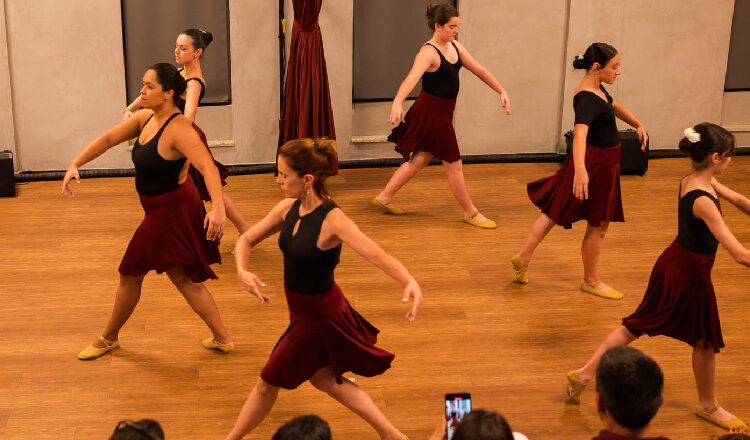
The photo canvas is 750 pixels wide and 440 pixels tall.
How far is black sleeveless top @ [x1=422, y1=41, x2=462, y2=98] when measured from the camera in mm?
6586

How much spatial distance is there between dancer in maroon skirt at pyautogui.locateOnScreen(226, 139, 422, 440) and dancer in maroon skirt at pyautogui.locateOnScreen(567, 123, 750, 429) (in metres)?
1.24

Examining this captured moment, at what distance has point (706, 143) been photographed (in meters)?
4.11

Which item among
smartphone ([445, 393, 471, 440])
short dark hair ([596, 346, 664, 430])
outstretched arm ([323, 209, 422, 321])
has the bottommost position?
smartphone ([445, 393, 471, 440])

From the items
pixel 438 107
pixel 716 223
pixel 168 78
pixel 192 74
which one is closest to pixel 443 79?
pixel 438 107

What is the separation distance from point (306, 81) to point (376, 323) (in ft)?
9.05

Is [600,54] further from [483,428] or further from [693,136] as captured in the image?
[483,428]

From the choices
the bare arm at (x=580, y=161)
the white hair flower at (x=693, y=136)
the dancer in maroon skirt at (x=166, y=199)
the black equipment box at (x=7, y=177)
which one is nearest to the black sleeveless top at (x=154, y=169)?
the dancer in maroon skirt at (x=166, y=199)

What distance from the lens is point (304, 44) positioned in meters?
7.45

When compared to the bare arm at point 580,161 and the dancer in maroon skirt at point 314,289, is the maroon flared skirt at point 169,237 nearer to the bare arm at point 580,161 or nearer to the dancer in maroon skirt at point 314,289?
the dancer in maroon skirt at point 314,289

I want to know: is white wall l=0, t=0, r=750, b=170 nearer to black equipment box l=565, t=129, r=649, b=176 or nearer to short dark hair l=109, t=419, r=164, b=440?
black equipment box l=565, t=129, r=649, b=176

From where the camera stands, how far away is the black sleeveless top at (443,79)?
21.6 ft

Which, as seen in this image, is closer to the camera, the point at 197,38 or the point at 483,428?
the point at 483,428

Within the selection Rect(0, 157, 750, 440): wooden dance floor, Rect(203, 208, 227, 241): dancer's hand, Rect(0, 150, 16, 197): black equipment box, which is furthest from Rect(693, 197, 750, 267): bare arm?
Rect(0, 150, 16, 197): black equipment box

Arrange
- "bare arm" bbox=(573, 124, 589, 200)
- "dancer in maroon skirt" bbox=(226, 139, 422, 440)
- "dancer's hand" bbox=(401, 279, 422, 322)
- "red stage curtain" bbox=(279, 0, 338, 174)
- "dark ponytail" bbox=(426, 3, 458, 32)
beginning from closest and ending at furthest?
"dancer's hand" bbox=(401, 279, 422, 322)
"dancer in maroon skirt" bbox=(226, 139, 422, 440)
"bare arm" bbox=(573, 124, 589, 200)
"dark ponytail" bbox=(426, 3, 458, 32)
"red stage curtain" bbox=(279, 0, 338, 174)
